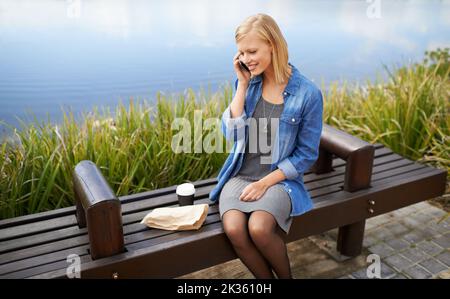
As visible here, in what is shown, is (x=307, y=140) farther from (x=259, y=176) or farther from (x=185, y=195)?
(x=185, y=195)

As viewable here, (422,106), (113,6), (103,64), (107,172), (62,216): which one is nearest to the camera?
(62,216)

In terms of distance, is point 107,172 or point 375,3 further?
Answer: point 375,3

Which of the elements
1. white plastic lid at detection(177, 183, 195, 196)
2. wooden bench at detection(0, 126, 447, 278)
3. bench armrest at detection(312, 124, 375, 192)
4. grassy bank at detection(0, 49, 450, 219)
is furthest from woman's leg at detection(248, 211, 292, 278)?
grassy bank at detection(0, 49, 450, 219)

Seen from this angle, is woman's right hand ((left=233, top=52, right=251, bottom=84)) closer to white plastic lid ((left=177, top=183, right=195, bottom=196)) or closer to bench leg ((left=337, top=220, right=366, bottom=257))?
white plastic lid ((left=177, top=183, right=195, bottom=196))

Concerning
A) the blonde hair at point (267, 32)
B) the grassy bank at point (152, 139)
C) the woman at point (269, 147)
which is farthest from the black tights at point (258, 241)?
the grassy bank at point (152, 139)

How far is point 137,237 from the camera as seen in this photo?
203cm

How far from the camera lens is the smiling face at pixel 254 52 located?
6.50 feet

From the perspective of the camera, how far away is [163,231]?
6.80ft

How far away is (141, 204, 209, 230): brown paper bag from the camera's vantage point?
2062mm

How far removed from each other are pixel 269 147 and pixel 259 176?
0.16 metres

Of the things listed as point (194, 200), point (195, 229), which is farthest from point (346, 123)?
point (195, 229)

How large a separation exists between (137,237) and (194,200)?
1.53 feet
